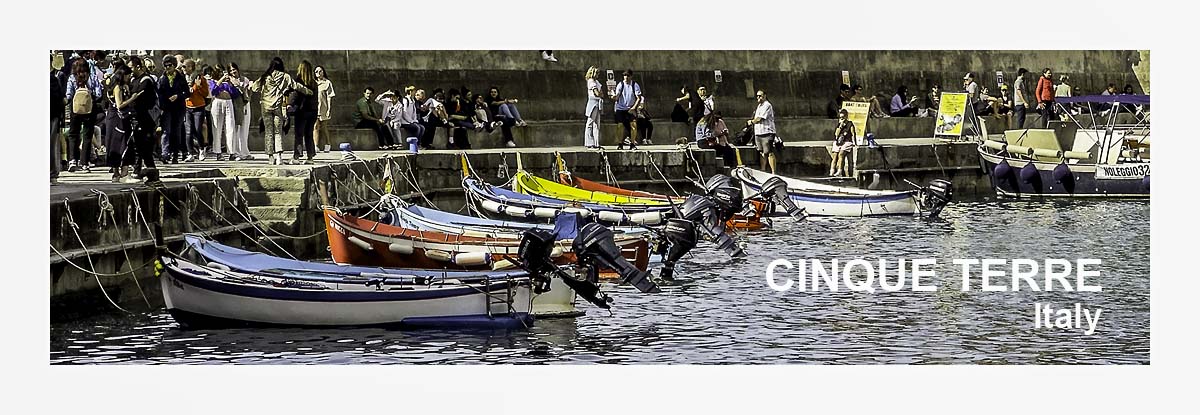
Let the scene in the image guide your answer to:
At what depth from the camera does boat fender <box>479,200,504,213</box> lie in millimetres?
28359

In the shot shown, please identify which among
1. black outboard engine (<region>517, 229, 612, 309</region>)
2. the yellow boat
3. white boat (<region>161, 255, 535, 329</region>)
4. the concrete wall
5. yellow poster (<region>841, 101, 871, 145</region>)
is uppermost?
the concrete wall

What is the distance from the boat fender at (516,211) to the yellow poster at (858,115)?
29.7 feet

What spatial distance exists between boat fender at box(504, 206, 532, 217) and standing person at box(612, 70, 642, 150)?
15.6 ft

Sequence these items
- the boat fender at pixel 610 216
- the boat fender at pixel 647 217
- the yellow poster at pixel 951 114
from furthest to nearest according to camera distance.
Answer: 1. the yellow poster at pixel 951 114
2. the boat fender at pixel 610 216
3. the boat fender at pixel 647 217

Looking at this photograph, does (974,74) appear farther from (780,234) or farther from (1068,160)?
(780,234)

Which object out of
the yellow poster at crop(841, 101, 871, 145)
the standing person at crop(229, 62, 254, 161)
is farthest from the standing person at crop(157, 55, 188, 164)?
the yellow poster at crop(841, 101, 871, 145)

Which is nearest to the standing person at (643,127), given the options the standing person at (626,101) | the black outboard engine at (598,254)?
the standing person at (626,101)

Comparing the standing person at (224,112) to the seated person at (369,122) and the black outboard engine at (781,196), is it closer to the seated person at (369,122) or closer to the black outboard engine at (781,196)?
the seated person at (369,122)

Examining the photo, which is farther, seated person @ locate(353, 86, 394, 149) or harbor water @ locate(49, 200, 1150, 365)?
seated person @ locate(353, 86, 394, 149)

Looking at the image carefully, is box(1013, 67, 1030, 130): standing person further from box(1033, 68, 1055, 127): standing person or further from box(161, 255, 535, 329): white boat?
box(161, 255, 535, 329): white boat

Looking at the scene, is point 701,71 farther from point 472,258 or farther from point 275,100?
point 472,258

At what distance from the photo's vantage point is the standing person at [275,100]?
84.9 ft

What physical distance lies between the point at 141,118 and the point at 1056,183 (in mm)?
16882

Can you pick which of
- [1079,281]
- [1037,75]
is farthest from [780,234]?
[1037,75]
